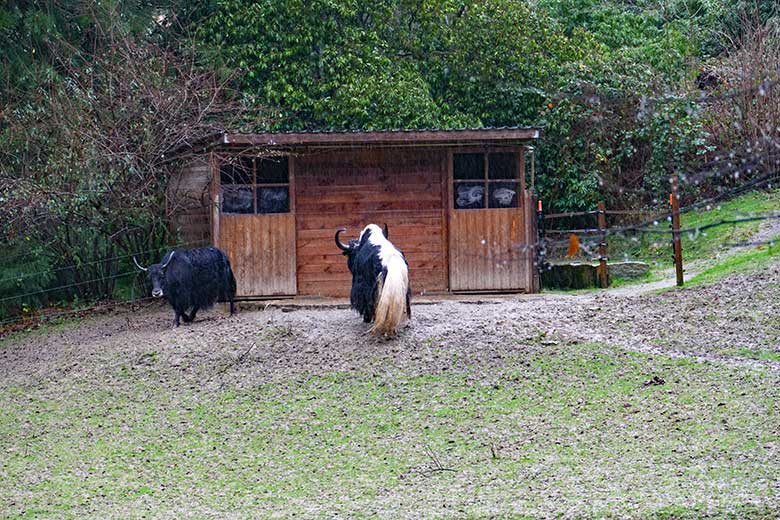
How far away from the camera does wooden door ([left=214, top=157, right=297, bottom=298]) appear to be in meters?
17.0

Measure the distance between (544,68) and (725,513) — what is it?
16.0 m

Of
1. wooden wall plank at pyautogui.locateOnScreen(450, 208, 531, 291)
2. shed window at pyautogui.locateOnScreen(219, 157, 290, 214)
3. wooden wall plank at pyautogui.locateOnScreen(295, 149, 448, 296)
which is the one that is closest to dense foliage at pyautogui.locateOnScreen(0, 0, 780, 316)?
shed window at pyautogui.locateOnScreen(219, 157, 290, 214)

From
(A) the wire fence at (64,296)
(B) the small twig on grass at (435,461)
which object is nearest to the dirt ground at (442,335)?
(A) the wire fence at (64,296)

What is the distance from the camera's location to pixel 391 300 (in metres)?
13.6

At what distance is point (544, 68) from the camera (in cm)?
2309

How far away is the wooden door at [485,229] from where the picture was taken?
56.7 ft

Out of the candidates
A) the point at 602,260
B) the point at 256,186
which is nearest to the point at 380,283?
the point at 256,186

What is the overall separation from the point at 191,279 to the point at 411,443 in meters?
5.96

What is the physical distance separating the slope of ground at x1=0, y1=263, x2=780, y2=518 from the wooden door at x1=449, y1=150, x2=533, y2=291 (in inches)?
36.3

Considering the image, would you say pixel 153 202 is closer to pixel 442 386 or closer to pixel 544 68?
pixel 442 386

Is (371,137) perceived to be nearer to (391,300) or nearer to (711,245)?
(391,300)

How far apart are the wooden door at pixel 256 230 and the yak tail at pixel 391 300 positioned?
359cm

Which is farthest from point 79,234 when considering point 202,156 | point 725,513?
point 725,513

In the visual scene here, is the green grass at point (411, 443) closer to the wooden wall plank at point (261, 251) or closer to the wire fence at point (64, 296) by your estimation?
the wooden wall plank at point (261, 251)
